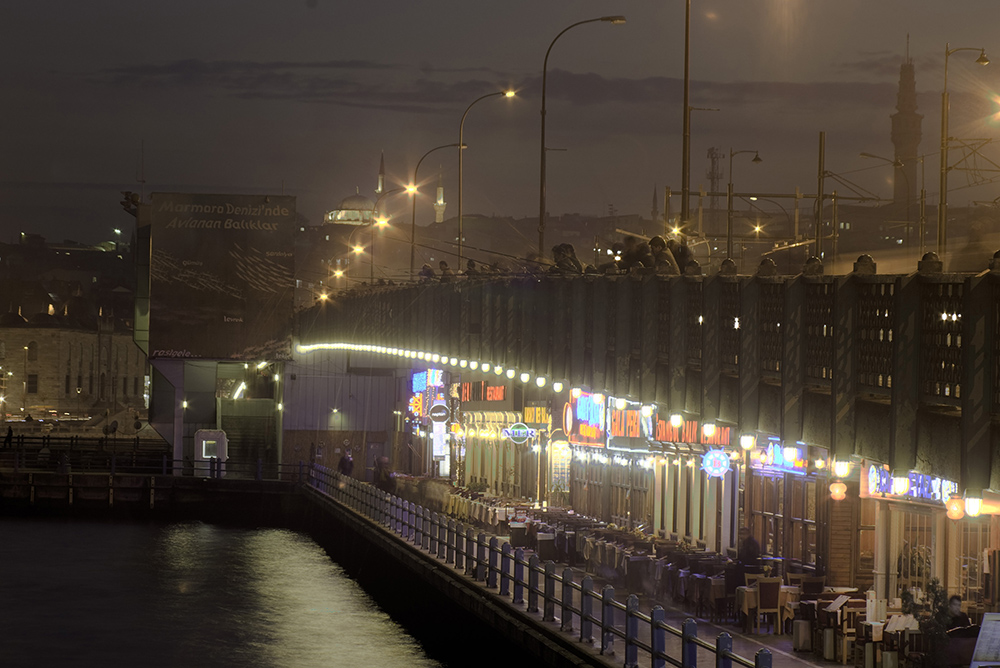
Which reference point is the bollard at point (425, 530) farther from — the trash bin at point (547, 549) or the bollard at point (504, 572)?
the bollard at point (504, 572)

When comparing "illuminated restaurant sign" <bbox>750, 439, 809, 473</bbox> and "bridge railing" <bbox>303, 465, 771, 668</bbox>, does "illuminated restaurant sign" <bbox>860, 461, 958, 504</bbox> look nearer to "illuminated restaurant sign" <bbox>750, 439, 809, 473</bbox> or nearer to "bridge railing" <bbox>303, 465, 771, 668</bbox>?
"illuminated restaurant sign" <bbox>750, 439, 809, 473</bbox>

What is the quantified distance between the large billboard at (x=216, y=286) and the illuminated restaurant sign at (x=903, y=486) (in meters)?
55.8

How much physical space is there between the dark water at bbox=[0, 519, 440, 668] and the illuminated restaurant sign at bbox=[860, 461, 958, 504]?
12978 mm

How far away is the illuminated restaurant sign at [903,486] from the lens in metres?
21.1

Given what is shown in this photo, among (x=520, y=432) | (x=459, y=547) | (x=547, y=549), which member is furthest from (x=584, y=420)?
(x=459, y=547)

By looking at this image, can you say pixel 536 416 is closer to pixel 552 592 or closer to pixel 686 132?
pixel 686 132

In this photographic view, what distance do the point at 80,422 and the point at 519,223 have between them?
8001 centimetres

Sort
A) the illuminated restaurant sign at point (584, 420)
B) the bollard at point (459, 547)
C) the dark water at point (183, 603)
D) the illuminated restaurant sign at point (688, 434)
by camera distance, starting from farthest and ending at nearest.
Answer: the illuminated restaurant sign at point (584, 420)
the dark water at point (183, 603)
the bollard at point (459, 547)
the illuminated restaurant sign at point (688, 434)

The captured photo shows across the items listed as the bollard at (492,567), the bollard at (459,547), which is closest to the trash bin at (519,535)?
the bollard at (459,547)

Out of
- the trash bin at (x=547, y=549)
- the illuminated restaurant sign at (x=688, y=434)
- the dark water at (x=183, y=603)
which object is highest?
the illuminated restaurant sign at (x=688, y=434)

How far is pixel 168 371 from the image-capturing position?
78.1 m

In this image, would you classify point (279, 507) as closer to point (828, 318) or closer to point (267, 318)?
point (267, 318)

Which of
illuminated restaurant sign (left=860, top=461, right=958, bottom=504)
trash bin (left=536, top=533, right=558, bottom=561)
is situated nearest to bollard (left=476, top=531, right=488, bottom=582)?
trash bin (left=536, top=533, right=558, bottom=561)

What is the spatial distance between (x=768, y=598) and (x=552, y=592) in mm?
3465
